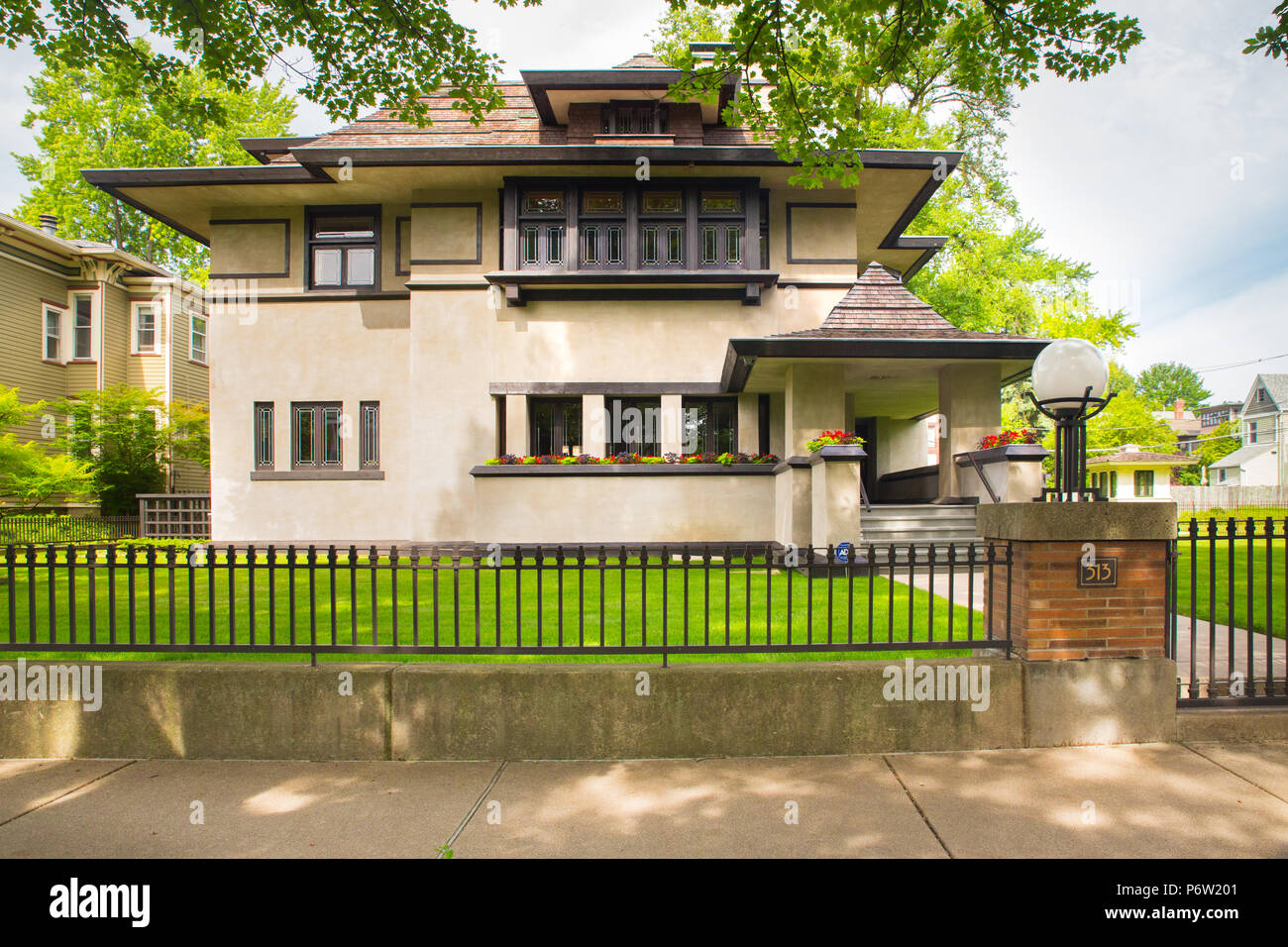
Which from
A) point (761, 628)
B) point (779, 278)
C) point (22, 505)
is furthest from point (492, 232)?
point (22, 505)

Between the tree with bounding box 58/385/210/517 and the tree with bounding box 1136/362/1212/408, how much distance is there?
112283mm

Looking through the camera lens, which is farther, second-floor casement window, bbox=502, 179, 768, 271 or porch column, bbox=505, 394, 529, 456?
porch column, bbox=505, 394, 529, 456

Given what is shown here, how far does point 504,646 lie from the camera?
4809 millimetres

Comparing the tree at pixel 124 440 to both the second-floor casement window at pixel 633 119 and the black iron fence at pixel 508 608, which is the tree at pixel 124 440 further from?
the second-floor casement window at pixel 633 119

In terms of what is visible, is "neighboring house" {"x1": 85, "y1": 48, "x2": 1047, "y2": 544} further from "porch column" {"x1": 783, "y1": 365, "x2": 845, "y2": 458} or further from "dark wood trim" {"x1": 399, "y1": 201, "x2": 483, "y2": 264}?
"porch column" {"x1": 783, "y1": 365, "x2": 845, "y2": 458}

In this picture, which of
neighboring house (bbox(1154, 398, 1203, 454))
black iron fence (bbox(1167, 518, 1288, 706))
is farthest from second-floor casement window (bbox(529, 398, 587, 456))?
neighboring house (bbox(1154, 398, 1203, 454))

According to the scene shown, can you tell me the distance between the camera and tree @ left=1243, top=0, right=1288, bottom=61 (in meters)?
7.15

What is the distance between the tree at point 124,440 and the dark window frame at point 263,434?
30.1 ft

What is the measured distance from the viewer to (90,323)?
2436 centimetres

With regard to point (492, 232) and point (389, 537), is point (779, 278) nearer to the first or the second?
point (492, 232)

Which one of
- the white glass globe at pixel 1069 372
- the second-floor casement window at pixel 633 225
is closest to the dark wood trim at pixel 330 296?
the second-floor casement window at pixel 633 225

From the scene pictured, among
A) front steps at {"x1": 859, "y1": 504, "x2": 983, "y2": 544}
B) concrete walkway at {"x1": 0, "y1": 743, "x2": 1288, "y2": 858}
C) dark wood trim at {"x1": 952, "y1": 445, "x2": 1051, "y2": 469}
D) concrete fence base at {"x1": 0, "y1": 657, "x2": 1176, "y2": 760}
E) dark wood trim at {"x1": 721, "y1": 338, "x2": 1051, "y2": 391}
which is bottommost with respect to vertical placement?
concrete walkway at {"x1": 0, "y1": 743, "x2": 1288, "y2": 858}

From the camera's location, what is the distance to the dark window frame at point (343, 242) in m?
15.9

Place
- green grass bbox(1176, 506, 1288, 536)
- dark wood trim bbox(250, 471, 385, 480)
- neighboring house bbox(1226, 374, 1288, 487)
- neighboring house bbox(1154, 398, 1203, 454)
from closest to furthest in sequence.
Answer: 1. dark wood trim bbox(250, 471, 385, 480)
2. green grass bbox(1176, 506, 1288, 536)
3. neighboring house bbox(1226, 374, 1288, 487)
4. neighboring house bbox(1154, 398, 1203, 454)
